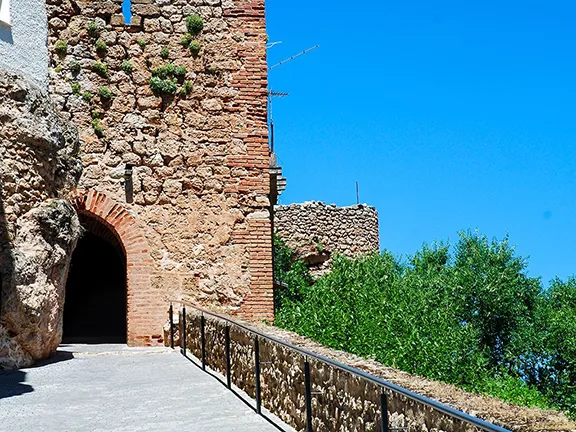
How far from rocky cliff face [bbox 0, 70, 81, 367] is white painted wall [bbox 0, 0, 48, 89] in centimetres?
30

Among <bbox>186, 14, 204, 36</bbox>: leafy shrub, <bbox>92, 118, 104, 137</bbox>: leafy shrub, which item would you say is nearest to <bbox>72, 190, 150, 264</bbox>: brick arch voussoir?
<bbox>92, 118, 104, 137</bbox>: leafy shrub

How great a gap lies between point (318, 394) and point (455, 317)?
1499cm

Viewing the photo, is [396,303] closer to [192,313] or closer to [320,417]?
[192,313]

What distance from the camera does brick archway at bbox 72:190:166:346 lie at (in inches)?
612

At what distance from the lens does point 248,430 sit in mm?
7793

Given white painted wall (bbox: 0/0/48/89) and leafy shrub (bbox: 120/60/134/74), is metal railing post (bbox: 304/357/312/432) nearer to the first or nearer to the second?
white painted wall (bbox: 0/0/48/89)

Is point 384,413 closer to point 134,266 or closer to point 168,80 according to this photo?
point 134,266

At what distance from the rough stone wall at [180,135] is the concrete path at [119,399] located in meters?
3.08

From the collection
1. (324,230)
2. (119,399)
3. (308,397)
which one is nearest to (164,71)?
(119,399)

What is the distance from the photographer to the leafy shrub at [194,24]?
1636 centimetres

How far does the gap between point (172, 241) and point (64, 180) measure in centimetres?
330

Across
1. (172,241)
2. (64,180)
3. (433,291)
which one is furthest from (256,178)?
(433,291)

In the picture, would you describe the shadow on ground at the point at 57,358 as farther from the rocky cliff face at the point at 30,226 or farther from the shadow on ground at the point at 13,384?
the shadow on ground at the point at 13,384

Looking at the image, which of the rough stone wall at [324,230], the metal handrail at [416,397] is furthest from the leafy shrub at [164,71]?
the rough stone wall at [324,230]
